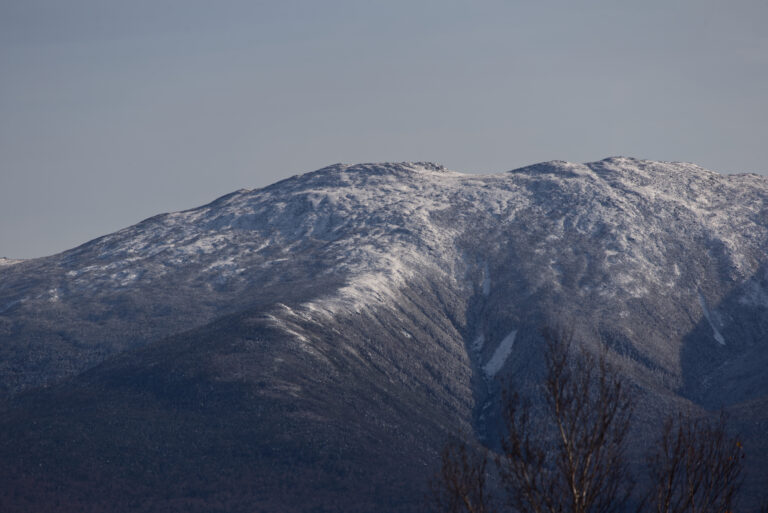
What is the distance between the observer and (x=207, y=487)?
136625 millimetres

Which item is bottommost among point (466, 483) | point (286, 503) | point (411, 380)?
point (286, 503)

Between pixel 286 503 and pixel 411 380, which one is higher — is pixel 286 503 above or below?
below

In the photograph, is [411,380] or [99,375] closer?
[99,375]

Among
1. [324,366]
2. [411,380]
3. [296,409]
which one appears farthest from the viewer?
[411,380]

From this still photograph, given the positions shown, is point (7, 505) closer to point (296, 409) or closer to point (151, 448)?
point (151, 448)

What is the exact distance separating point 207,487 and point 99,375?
5614 cm

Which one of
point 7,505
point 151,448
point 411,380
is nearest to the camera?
point 7,505

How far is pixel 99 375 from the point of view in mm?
181750

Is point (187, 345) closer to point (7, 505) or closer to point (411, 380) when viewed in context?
point (411, 380)

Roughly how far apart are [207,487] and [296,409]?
28442mm

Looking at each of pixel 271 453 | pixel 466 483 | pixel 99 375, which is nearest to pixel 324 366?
pixel 271 453

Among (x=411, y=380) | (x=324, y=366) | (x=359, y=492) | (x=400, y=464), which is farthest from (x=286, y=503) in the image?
(x=411, y=380)

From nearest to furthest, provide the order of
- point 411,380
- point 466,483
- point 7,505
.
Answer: point 466,483 < point 7,505 < point 411,380

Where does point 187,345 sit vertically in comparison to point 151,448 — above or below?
above
